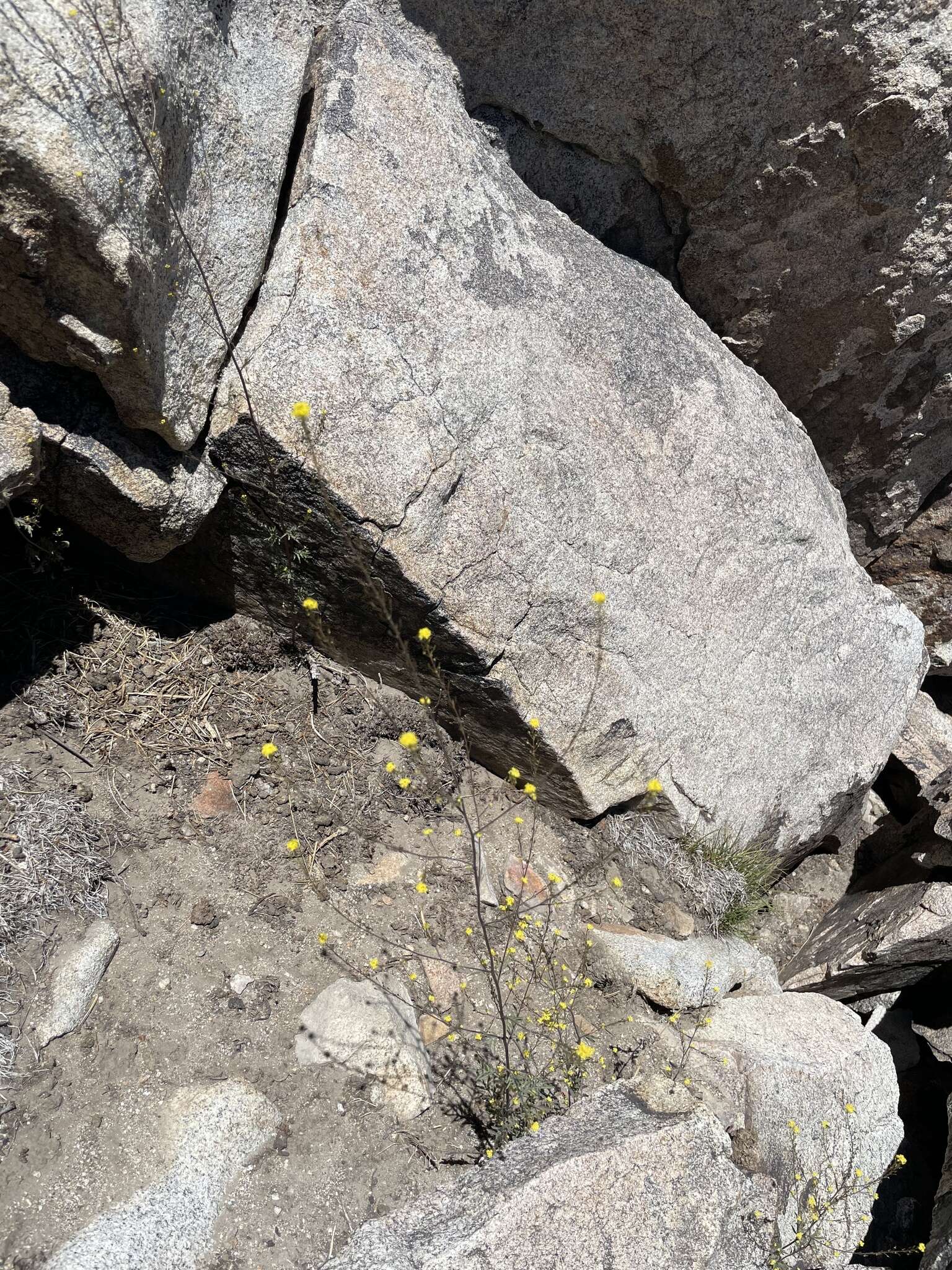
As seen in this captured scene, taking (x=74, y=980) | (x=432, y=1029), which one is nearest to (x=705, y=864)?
(x=432, y=1029)

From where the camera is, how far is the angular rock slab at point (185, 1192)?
5.50 ft

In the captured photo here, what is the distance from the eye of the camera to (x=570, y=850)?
2.79 metres

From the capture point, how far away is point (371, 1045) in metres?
2.06

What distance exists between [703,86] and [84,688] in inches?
104

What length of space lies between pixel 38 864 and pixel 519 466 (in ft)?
5.36

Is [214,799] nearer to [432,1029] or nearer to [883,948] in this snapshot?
[432,1029]

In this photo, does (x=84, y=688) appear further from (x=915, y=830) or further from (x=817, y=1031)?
(x=915, y=830)

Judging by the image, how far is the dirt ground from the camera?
183 cm

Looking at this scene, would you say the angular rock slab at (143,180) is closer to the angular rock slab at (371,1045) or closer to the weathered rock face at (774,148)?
the weathered rock face at (774,148)

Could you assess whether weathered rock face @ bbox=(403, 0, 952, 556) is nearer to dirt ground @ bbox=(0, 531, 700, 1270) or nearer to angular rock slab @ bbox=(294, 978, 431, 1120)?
dirt ground @ bbox=(0, 531, 700, 1270)

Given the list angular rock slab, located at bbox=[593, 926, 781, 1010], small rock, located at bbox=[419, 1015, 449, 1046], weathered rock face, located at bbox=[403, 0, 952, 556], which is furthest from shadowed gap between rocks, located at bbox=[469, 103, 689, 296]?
small rock, located at bbox=[419, 1015, 449, 1046]

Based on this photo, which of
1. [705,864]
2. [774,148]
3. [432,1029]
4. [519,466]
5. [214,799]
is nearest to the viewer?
[432,1029]

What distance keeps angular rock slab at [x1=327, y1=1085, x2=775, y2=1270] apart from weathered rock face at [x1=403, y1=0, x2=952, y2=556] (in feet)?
9.06

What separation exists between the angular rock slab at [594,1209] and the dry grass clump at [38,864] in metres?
0.96
